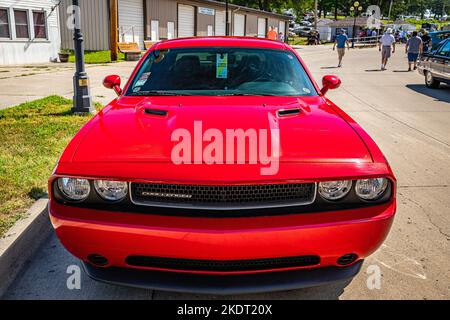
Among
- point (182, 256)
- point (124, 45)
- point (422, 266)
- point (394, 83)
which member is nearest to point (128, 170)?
point (182, 256)

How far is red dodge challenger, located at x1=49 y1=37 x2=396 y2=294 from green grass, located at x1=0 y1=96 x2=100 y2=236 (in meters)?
1.43

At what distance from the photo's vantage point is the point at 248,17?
157 feet

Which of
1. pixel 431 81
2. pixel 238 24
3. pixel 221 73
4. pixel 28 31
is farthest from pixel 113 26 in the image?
pixel 238 24

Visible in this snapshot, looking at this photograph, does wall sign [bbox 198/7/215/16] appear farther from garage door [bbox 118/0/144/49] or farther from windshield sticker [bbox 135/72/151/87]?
windshield sticker [bbox 135/72/151/87]

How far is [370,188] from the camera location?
2.40m

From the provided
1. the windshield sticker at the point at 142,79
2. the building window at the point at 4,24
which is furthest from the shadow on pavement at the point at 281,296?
the building window at the point at 4,24

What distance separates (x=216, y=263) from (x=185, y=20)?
35.9 meters

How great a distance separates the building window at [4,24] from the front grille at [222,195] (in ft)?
66.5

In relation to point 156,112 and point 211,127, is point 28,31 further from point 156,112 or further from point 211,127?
point 211,127

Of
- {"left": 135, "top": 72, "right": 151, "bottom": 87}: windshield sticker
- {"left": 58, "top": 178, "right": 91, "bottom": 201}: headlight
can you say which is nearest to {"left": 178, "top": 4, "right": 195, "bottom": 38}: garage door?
{"left": 135, "top": 72, "right": 151, "bottom": 87}: windshield sticker

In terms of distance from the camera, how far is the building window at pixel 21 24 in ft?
65.6

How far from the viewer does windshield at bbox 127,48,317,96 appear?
360 centimetres
